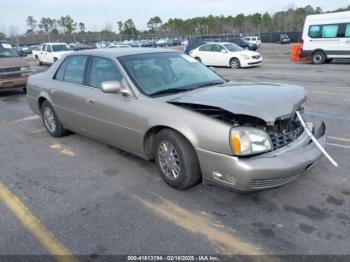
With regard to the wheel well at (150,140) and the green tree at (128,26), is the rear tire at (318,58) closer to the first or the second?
the wheel well at (150,140)

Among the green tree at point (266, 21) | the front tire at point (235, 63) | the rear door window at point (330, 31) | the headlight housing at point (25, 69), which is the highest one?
the green tree at point (266, 21)

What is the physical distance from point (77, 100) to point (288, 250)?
135 inches

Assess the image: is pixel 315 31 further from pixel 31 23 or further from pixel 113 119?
pixel 31 23

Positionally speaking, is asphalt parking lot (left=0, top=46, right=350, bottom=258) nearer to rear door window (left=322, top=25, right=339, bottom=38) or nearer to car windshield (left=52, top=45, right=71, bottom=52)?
rear door window (left=322, top=25, right=339, bottom=38)

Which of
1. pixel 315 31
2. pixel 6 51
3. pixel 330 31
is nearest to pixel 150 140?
pixel 6 51

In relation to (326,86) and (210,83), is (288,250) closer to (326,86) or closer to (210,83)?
(210,83)

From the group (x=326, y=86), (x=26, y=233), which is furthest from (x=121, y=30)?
(x=26, y=233)

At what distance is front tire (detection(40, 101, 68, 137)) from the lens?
5527mm

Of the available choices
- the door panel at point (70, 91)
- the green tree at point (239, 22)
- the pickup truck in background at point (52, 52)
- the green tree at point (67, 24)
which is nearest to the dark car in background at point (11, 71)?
the door panel at point (70, 91)

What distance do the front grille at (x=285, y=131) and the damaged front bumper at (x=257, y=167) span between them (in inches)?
2.6

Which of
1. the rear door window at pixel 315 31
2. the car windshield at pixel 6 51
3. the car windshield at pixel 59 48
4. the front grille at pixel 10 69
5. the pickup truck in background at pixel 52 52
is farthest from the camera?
the car windshield at pixel 59 48

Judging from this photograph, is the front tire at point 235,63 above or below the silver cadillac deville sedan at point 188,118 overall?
below

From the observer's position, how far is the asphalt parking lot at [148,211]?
2736 millimetres

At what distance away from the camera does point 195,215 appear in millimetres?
3176
